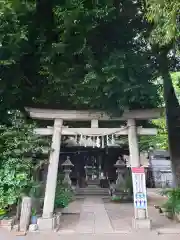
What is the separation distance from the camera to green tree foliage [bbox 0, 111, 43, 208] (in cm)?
645

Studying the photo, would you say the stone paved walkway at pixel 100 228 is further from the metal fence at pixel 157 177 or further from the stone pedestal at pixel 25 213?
the metal fence at pixel 157 177

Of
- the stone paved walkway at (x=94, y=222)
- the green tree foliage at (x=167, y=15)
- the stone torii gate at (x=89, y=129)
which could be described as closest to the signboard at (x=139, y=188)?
the stone torii gate at (x=89, y=129)

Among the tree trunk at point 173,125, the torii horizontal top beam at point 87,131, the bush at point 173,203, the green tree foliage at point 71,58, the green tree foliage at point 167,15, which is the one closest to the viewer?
the green tree foliage at point 167,15

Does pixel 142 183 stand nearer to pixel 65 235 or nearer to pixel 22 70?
pixel 65 235

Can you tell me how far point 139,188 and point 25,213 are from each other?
9.35 ft

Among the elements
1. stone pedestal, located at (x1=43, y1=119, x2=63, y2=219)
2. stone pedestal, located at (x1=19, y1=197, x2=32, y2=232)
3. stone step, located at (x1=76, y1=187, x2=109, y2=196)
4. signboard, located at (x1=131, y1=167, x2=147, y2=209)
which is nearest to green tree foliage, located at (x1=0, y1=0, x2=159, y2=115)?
stone pedestal, located at (x1=43, y1=119, x2=63, y2=219)

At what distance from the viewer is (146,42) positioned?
8789 mm

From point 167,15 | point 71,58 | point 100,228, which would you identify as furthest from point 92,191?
point 167,15

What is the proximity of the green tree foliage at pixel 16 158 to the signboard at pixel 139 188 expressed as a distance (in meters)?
2.55

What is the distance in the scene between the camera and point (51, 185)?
21.7 feet

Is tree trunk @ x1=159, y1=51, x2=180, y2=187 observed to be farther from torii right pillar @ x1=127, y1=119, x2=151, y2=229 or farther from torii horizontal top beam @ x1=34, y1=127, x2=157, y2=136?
torii right pillar @ x1=127, y1=119, x2=151, y2=229

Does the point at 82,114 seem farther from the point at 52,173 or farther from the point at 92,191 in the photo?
the point at 92,191

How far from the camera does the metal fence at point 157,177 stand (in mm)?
19781

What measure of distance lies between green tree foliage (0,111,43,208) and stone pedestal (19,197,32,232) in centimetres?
28
